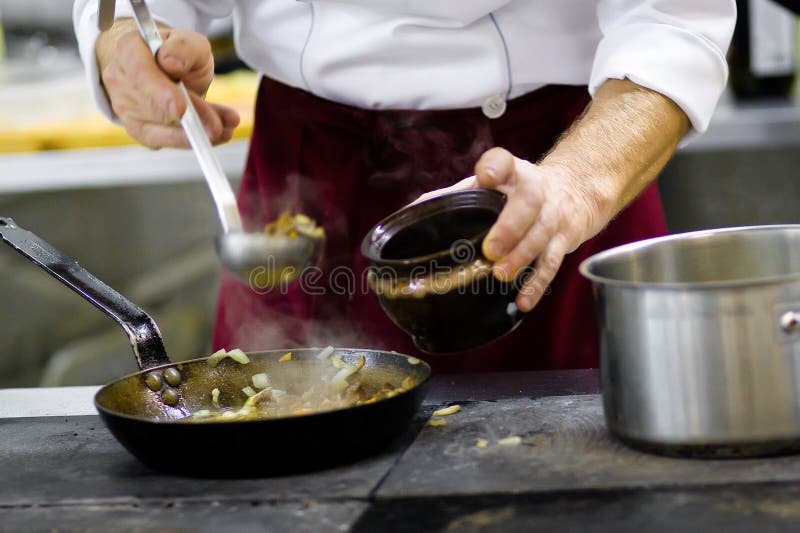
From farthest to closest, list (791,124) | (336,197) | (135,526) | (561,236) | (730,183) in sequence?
(730,183)
(791,124)
(336,197)
(561,236)
(135,526)

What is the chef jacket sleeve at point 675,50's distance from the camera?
139 cm

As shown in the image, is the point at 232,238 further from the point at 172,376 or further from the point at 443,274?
the point at 443,274

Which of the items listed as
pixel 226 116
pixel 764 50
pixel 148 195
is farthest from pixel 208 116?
pixel 764 50

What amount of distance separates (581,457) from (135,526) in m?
0.47

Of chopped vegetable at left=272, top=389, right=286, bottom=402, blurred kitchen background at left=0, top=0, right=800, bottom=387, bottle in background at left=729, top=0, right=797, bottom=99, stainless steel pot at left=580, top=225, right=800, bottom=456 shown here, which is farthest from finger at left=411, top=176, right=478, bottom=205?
bottle in background at left=729, top=0, right=797, bottom=99

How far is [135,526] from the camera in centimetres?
100

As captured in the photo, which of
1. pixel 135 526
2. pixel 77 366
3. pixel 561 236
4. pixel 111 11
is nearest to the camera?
pixel 135 526

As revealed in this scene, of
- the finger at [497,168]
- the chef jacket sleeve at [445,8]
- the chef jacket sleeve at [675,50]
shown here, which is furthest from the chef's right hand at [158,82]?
the chef jacket sleeve at [675,50]

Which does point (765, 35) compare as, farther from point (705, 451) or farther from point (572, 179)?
point (705, 451)

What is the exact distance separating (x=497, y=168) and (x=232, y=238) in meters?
0.37

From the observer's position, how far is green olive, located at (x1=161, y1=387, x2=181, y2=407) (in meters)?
1.32

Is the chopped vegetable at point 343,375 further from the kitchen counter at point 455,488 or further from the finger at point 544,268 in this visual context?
the finger at point 544,268

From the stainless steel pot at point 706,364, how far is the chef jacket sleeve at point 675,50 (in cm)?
44

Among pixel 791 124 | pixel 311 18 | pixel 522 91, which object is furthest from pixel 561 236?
pixel 791 124
